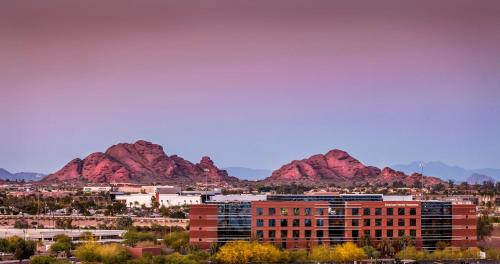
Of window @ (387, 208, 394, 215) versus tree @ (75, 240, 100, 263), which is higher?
window @ (387, 208, 394, 215)

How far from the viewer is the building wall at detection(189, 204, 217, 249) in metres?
97.9

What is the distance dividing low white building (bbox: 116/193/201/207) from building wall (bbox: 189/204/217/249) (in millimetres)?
78732

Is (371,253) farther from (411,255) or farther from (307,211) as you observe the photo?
(307,211)

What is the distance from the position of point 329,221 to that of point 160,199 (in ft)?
305

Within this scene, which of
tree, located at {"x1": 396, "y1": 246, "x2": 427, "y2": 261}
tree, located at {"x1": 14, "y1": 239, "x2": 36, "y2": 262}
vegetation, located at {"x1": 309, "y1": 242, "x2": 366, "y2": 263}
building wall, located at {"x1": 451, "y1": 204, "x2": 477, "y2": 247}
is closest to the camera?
vegetation, located at {"x1": 309, "y1": 242, "x2": 366, "y2": 263}

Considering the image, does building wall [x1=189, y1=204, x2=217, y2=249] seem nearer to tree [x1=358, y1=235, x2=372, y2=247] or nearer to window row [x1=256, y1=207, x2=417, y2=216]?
window row [x1=256, y1=207, x2=417, y2=216]

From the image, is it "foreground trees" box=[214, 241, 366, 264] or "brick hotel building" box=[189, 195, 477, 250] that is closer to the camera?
"foreground trees" box=[214, 241, 366, 264]

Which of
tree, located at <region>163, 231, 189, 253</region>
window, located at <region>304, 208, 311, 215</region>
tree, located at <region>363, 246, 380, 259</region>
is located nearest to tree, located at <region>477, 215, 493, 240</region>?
tree, located at <region>363, 246, 380, 259</region>

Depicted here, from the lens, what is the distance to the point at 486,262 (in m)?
92.5

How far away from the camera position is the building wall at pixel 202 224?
321 feet

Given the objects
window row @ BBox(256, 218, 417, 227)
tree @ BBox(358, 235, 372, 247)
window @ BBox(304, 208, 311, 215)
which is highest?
window @ BBox(304, 208, 311, 215)

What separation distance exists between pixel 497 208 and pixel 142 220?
6093cm

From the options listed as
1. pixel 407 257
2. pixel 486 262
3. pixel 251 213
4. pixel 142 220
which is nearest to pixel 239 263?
pixel 251 213

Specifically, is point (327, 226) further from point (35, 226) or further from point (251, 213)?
point (35, 226)
